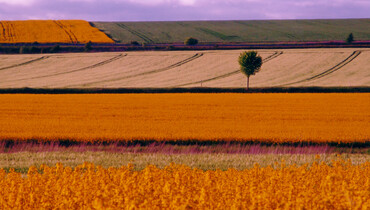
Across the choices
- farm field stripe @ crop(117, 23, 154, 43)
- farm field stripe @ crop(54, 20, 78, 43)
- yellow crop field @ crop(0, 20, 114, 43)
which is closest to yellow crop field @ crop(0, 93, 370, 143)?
farm field stripe @ crop(54, 20, 78, 43)

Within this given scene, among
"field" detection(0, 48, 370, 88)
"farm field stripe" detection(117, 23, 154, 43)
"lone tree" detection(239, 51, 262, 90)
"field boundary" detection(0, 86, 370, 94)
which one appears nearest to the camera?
"field boundary" detection(0, 86, 370, 94)

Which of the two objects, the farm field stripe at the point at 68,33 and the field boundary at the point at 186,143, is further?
the farm field stripe at the point at 68,33

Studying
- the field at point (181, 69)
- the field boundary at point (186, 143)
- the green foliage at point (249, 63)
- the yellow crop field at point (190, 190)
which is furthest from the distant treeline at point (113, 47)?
the yellow crop field at point (190, 190)

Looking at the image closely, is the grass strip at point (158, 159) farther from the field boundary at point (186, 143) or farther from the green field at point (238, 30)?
the green field at point (238, 30)

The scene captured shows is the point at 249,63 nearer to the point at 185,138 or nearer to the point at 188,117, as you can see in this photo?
the point at 188,117

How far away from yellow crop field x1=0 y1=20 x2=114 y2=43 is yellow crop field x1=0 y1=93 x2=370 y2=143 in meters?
48.8

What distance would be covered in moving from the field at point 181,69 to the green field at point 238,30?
62.3 feet

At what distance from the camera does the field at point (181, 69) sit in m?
49.2

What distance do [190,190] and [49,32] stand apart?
274ft

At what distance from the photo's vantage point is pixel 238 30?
100 meters

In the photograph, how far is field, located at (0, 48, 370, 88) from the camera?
4916 centimetres

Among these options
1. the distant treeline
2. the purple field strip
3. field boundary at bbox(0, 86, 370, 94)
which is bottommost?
field boundary at bbox(0, 86, 370, 94)

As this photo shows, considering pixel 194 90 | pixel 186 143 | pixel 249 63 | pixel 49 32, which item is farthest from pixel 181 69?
pixel 186 143

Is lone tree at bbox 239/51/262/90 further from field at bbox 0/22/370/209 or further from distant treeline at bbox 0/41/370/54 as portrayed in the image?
distant treeline at bbox 0/41/370/54
